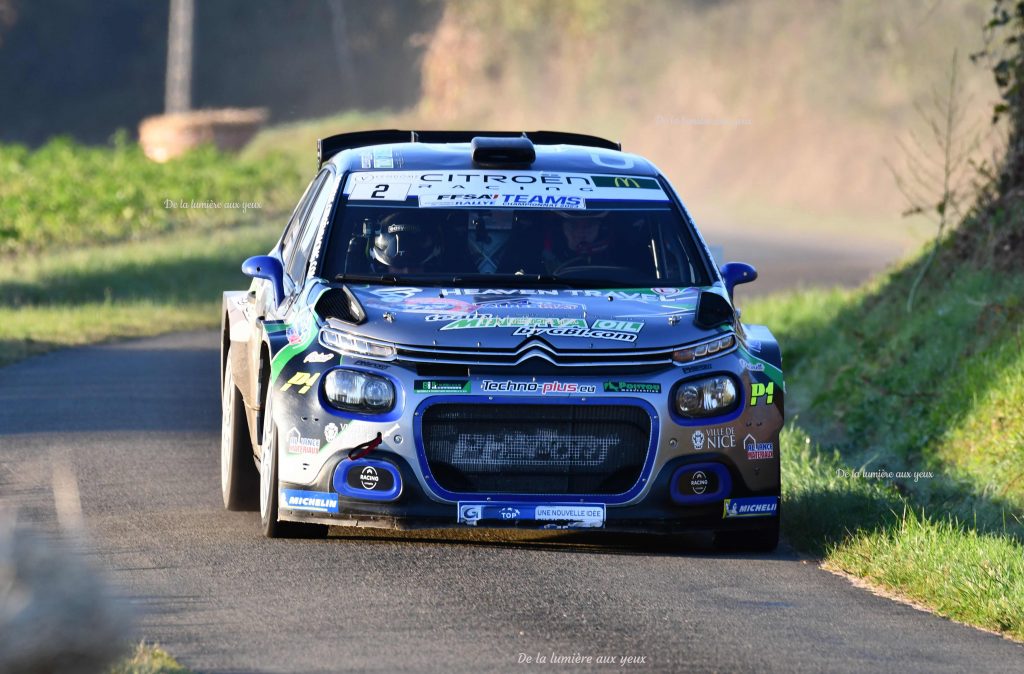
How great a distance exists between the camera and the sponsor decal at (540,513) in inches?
304

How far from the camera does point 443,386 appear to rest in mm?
7637

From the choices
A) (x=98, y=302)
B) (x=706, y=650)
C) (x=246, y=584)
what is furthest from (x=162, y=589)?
(x=98, y=302)

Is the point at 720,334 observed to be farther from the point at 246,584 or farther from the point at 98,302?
the point at 98,302

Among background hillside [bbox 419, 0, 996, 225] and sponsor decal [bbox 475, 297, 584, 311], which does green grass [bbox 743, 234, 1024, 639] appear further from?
background hillside [bbox 419, 0, 996, 225]

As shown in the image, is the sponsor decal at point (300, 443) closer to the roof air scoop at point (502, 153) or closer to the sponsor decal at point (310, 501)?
the sponsor decal at point (310, 501)

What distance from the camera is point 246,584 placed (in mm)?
7316

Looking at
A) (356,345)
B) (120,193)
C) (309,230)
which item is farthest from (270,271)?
(120,193)

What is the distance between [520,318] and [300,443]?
1.02 metres

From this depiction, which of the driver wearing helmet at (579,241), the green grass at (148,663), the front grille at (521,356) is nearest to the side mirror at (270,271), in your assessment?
the driver wearing helmet at (579,241)

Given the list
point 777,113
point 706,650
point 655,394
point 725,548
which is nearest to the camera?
point 706,650

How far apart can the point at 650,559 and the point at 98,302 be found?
15.2 metres

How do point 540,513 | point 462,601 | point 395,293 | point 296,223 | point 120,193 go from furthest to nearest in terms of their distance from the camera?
1. point 120,193
2. point 296,223
3. point 395,293
4. point 540,513
5. point 462,601

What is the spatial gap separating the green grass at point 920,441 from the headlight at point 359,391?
2122 millimetres

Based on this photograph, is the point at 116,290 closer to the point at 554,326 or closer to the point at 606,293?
the point at 606,293
